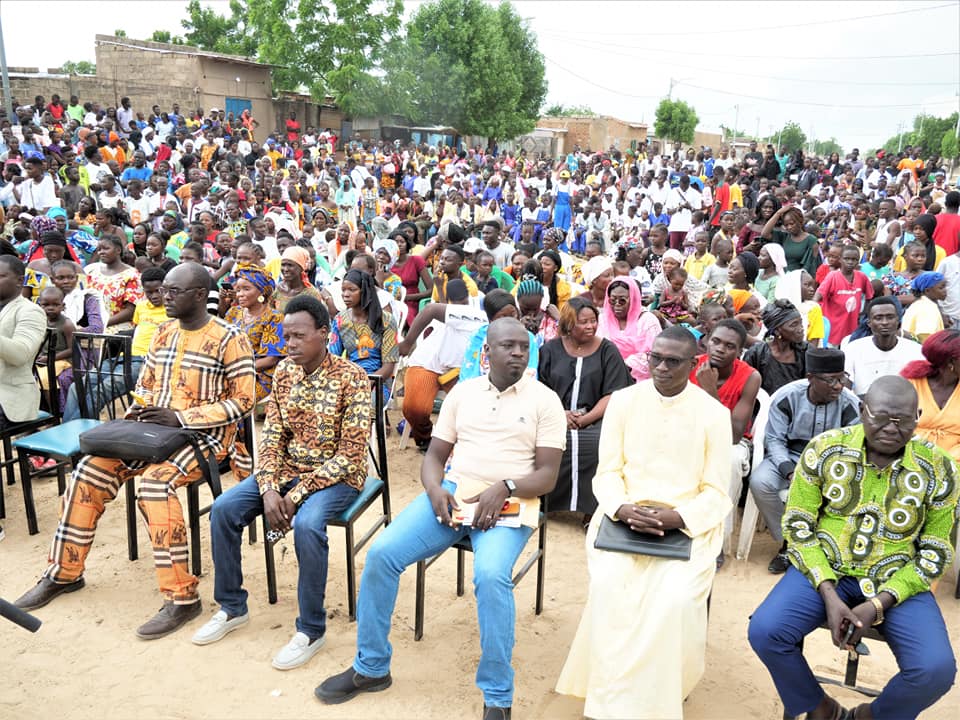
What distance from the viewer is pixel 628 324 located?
5.88 metres

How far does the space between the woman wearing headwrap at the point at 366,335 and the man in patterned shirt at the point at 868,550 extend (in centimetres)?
358

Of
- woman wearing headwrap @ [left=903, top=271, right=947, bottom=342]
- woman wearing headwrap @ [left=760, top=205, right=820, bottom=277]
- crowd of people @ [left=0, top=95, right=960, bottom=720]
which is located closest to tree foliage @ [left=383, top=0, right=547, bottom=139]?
woman wearing headwrap @ [left=760, top=205, right=820, bottom=277]

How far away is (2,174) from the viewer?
12.7m

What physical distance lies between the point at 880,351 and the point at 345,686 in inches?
163

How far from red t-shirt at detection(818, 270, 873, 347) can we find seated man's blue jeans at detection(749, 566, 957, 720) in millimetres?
4875

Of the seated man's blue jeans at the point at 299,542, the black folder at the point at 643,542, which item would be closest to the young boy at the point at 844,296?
the black folder at the point at 643,542

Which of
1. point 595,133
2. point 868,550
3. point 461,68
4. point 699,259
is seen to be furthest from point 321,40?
point 868,550

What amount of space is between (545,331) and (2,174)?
1093cm

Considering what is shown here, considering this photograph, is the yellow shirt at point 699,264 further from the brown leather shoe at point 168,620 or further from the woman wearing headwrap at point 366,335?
the brown leather shoe at point 168,620

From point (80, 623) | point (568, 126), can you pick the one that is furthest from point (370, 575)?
point (568, 126)

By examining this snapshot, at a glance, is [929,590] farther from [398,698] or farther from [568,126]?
[568,126]

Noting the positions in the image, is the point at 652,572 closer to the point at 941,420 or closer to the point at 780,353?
the point at 941,420

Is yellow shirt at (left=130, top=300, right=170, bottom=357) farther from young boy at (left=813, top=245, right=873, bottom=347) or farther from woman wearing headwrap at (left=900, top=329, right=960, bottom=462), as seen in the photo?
young boy at (left=813, top=245, right=873, bottom=347)

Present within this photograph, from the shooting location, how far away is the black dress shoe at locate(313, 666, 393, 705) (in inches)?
131
